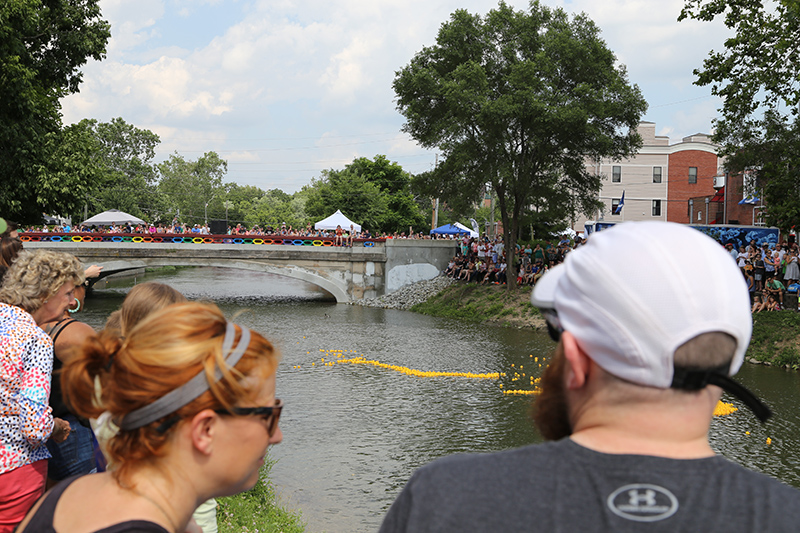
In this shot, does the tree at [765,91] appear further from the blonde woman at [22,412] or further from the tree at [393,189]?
the tree at [393,189]

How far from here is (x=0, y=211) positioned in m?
20.1

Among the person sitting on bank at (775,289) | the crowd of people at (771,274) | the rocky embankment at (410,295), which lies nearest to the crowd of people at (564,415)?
the crowd of people at (771,274)

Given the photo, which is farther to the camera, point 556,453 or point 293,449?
point 293,449

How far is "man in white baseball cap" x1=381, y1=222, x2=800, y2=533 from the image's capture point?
4.17 feet

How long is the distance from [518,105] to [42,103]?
16.9 metres

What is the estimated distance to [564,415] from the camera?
1527 millimetres

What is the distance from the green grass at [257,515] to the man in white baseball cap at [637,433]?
4.98m

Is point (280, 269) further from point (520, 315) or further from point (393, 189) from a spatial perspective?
point (393, 189)

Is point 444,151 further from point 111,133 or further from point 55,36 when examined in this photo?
point 111,133

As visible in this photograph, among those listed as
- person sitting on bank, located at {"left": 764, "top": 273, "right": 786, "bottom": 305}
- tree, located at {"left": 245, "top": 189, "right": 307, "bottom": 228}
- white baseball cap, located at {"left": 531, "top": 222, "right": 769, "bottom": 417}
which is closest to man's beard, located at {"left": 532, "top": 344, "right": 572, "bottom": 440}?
white baseball cap, located at {"left": 531, "top": 222, "right": 769, "bottom": 417}

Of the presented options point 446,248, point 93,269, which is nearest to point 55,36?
point 93,269

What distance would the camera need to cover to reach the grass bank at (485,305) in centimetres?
2705

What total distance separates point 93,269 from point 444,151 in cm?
2656

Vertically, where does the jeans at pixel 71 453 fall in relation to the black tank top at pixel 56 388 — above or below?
below
